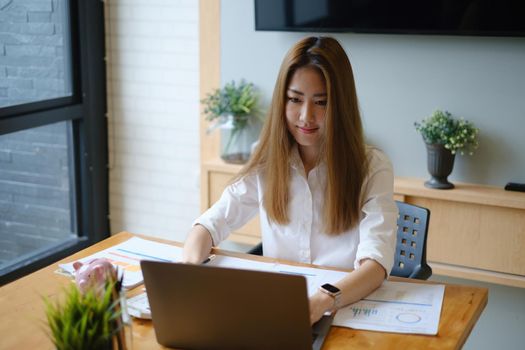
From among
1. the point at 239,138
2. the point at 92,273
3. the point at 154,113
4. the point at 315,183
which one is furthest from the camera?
the point at 154,113

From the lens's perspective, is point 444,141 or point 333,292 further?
point 444,141

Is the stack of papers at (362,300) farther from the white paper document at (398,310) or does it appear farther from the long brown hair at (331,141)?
the long brown hair at (331,141)

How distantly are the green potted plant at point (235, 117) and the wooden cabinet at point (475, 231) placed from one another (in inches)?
31.8

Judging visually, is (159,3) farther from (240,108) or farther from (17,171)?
(17,171)

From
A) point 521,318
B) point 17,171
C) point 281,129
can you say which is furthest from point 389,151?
point 17,171

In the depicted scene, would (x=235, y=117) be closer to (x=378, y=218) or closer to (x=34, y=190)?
(x=34, y=190)

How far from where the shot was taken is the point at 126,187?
418 centimetres

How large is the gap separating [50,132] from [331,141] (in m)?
2.12

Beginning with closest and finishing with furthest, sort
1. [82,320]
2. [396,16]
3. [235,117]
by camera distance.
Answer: [82,320] < [396,16] < [235,117]

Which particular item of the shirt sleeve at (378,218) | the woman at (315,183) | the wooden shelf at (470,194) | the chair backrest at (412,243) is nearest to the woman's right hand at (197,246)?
the woman at (315,183)

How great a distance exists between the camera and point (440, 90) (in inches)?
127

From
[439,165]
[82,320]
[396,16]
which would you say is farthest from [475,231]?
[82,320]

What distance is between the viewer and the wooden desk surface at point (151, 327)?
1688 millimetres

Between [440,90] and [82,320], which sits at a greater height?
[440,90]
